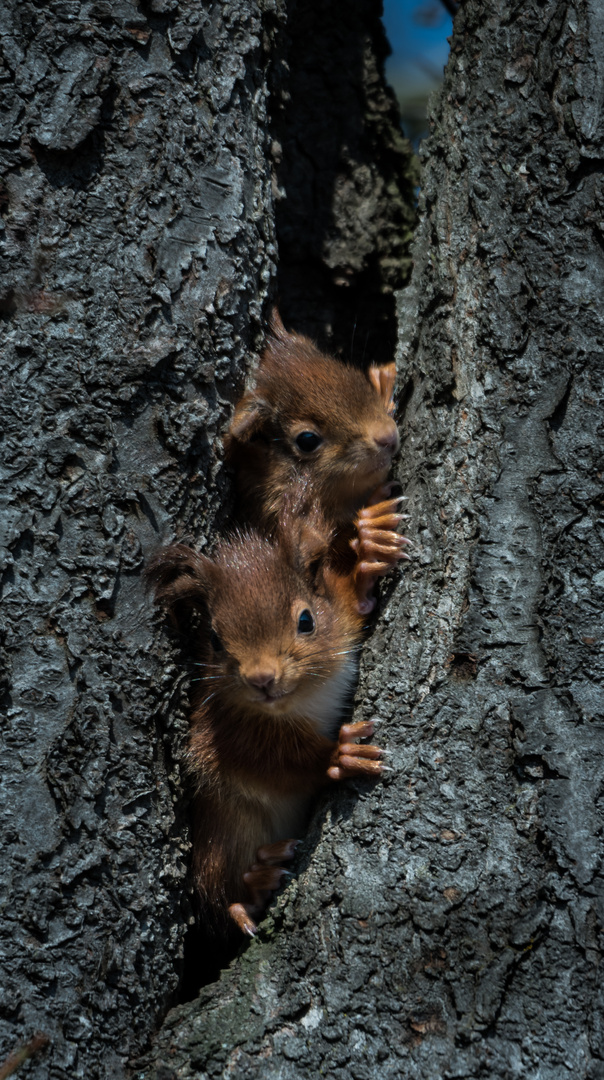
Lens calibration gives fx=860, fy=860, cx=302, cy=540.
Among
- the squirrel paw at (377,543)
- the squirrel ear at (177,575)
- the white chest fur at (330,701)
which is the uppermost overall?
the squirrel paw at (377,543)

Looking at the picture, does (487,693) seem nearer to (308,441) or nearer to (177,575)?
(177,575)

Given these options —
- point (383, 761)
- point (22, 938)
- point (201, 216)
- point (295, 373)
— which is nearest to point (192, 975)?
point (22, 938)

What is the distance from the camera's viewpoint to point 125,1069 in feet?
8.52

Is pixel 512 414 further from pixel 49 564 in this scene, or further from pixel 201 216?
pixel 49 564

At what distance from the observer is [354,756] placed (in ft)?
9.27

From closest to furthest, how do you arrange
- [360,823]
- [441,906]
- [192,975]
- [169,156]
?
1. [441,906]
2. [360,823]
3. [169,156]
4. [192,975]

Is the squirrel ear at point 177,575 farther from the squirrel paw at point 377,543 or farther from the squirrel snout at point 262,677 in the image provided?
the squirrel paw at point 377,543

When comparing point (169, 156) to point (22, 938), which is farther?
point (169, 156)

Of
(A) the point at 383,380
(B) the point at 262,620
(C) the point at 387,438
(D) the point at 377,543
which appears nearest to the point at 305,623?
(B) the point at 262,620

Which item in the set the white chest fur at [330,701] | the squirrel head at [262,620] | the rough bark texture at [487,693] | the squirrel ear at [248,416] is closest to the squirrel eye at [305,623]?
the squirrel head at [262,620]

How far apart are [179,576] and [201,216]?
1.26 m

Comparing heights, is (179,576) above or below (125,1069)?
above

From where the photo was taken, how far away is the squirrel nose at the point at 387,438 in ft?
10.9

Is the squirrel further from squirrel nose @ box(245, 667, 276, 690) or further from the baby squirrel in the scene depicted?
squirrel nose @ box(245, 667, 276, 690)
